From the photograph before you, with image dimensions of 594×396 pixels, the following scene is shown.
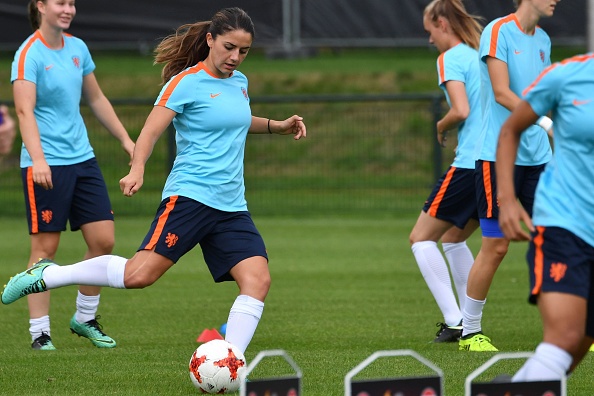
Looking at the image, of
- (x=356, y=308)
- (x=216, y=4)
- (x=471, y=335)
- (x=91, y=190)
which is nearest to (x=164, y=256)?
(x=91, y=190)

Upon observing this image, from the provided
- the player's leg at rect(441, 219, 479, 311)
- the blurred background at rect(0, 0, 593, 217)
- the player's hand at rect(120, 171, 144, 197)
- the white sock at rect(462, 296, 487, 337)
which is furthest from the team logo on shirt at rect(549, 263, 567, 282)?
the blurred background at rect(0, 0, 593, 217)

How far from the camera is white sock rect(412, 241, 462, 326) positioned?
7.46 meters

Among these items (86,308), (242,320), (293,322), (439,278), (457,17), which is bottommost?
(293,322)

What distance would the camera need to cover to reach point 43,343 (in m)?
7.22

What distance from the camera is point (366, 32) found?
20844 mm

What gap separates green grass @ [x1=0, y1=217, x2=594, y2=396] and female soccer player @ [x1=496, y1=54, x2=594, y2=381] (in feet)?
4.51

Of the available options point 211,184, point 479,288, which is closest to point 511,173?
point 211,184

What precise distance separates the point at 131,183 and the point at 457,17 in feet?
9.45

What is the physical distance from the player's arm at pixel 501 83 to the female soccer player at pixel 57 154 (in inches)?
89.9

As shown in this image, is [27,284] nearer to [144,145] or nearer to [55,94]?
[144,145]

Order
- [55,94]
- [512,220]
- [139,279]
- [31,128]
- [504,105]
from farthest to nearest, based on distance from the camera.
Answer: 1. [55,94]
2. [31,128]
3. [504,105]
4. [139,279]
5. [512,220]

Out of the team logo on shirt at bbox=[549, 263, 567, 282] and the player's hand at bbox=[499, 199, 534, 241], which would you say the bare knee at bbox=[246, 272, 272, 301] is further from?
the team logo on shirt at bbox=[549, 263, 567, 282]

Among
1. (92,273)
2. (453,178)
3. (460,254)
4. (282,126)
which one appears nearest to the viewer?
(92,273)

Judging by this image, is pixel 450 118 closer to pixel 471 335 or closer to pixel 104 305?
pixel 471 335
